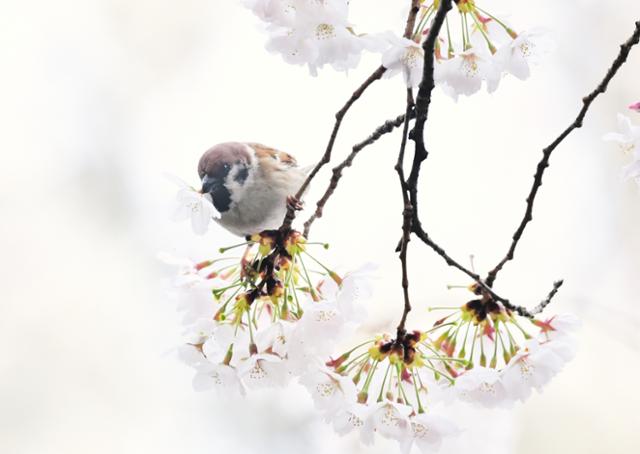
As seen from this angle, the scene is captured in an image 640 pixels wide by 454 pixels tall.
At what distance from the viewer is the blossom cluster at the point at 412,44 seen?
135 centimetres

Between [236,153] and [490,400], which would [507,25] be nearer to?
[490,400]

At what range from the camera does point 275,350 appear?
4.99 feet

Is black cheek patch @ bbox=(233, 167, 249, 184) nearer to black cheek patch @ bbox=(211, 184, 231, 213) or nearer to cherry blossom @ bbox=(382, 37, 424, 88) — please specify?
black cheek patch @ bbox=(211, 184, 231, 213)

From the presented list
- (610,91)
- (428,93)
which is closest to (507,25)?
(428,93)

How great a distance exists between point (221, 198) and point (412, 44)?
1.24 m

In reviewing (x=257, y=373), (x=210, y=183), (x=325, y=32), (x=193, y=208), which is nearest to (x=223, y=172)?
(x=210, y=183)

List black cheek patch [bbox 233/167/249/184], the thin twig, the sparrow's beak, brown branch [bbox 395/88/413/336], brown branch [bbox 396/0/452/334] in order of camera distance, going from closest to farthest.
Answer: brown branch [bbox 396/0/452/334] → brown branch [bbox 395/88/413/336] → the thin twig → the sparrow's beak → black cheek patch [bbox 233/167/249/184]

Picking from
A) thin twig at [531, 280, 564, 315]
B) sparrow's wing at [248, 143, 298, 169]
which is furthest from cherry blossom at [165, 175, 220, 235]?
sparrow's wing at [248, 143, 298, 169]

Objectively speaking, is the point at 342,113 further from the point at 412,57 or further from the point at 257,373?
Result: the point at 257,373

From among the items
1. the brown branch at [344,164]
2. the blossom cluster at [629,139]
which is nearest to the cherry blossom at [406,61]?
the brown branch at [344,164]

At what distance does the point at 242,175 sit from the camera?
2.58m

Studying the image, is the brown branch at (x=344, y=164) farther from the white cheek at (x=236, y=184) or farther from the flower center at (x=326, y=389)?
the white cheek at (x=236, y=184)

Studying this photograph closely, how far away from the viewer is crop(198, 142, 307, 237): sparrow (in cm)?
248

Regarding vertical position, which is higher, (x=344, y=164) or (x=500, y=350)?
(x=344, y=164)
